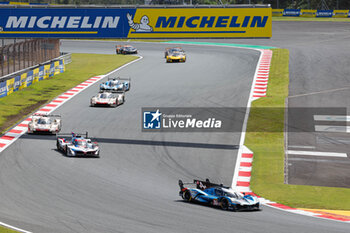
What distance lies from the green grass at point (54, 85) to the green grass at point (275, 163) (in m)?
Result: 15.8

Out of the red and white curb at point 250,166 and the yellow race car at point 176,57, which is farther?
the yellow race car at point 176,57

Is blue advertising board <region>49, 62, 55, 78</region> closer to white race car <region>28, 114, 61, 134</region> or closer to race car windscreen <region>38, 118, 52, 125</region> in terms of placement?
white race car <region>28, 114, 61, 134</region>

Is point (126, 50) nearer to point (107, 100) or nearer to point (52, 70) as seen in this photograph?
point (52, 70)

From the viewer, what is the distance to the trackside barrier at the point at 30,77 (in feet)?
144

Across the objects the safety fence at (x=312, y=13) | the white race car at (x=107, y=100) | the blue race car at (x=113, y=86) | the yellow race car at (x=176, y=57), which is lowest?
the white race car at (x=107, y=100)

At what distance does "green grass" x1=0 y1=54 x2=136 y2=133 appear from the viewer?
39847mm

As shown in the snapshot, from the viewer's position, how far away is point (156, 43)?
78625mm

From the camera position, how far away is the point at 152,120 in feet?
125

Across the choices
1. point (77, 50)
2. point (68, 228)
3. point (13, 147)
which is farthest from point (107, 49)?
point (68, 228)

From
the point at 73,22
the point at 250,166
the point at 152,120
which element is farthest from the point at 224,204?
the point at 73,22

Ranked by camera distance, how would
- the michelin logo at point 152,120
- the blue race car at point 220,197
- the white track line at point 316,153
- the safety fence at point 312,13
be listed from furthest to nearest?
1. the safety fence at point 312,13
2. the michelin logo at point 152,120
3. the white track line at point 316,153
4. the blue race car at point 220,197

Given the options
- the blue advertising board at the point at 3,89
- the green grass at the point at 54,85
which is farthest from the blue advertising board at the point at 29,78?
the blue advertising board at the point at 3,89

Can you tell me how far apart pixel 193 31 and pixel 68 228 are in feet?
65.0

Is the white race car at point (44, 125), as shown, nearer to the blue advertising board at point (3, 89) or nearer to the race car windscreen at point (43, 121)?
the race car windscreen at point (43, 121)
